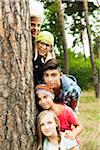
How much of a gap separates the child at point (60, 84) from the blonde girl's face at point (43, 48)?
0.34 ft

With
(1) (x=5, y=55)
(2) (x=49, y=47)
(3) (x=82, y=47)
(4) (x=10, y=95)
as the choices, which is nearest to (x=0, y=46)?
(1) (x=5, y=55)

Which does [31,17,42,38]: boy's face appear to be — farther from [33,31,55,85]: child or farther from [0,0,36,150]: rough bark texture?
[0,0,36,150]: rough bark texture

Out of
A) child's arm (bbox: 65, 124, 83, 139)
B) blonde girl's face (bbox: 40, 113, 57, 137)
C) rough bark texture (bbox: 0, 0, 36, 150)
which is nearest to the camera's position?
rough bark texture (bbox: 0, 0, 36, 150)

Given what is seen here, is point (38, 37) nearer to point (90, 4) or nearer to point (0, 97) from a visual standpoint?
point (0, 97)

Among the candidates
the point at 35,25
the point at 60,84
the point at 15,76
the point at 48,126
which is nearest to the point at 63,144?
the point at 48,126

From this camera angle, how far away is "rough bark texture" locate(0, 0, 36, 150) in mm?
3260

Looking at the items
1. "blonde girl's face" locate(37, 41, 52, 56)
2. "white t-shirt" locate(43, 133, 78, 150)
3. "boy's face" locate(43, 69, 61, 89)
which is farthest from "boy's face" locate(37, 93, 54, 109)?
"blonde girl's face" locate(37, 41, 52, 56)

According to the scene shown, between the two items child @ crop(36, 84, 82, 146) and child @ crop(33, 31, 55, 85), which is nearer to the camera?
child @ crop(36, 84, 82, 146)

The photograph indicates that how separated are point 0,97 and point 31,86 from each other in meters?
0.30

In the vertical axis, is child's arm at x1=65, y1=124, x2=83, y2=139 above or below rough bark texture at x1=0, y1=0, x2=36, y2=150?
below

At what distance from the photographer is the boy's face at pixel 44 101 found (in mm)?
3516

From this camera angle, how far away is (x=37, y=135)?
3537mm

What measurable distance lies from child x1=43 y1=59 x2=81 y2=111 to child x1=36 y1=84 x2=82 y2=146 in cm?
8

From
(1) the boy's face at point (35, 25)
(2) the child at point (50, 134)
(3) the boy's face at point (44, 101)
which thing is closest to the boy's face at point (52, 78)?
(3) the boy's face at point (44, 101)
